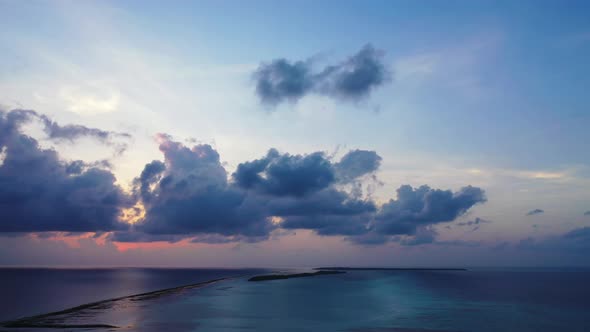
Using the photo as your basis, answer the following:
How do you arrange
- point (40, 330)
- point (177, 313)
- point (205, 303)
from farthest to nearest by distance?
point (205, 303) → point (177, 313) → point (40, 330)

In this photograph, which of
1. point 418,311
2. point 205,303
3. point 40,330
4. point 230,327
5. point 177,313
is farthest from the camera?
point 205,303

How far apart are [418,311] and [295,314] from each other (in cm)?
1658

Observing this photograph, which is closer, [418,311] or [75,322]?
[75,322]

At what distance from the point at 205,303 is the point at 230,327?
25.3 m

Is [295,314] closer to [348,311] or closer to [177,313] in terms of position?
[348,311]

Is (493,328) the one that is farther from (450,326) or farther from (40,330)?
(40,330)

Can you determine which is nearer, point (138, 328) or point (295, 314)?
point (138, 328)

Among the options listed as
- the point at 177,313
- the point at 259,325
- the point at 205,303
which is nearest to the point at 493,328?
the point at 259,325

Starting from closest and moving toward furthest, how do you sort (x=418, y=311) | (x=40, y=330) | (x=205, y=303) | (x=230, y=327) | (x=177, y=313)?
(x=40, y=330)
(x=230, y=327)
(x=177, y=313)
(x=418, y=311)
(x=205, y=303)

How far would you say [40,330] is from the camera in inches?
1672

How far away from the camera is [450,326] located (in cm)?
4838

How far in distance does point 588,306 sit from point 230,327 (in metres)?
58.9

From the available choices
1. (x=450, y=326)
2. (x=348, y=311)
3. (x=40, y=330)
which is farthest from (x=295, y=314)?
(x=40, y=330)

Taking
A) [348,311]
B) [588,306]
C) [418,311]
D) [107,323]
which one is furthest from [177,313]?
[588,306]
